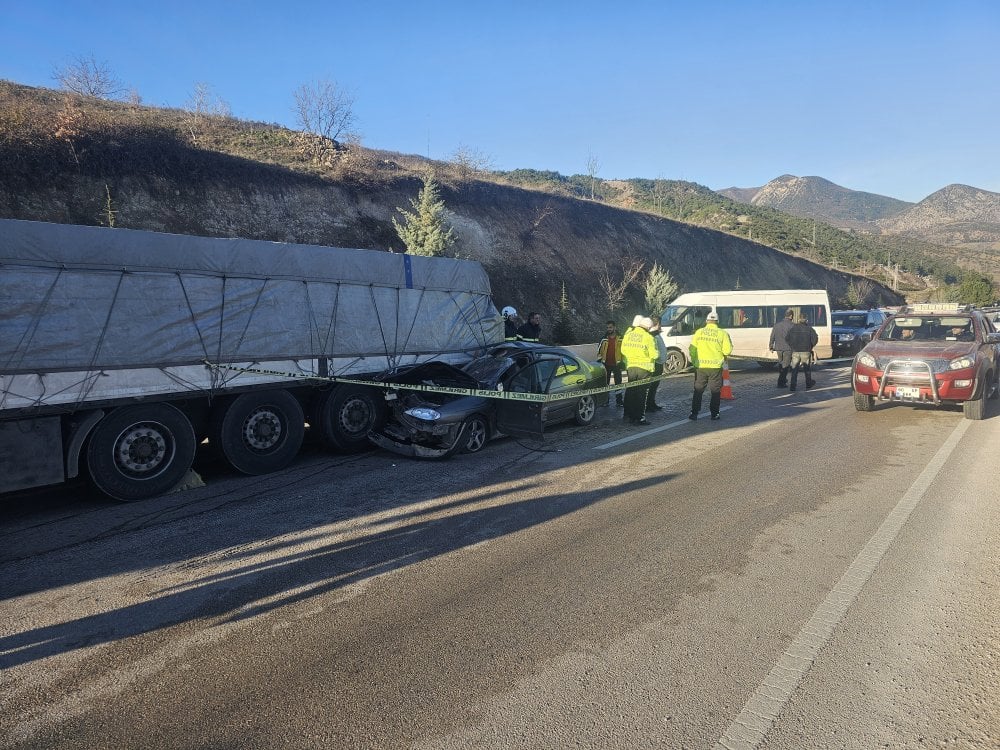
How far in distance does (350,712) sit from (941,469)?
23.8ft

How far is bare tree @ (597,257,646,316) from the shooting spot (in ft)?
103

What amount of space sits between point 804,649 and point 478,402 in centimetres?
519

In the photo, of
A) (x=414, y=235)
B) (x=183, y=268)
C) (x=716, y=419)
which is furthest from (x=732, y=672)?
(x=414, y=235)

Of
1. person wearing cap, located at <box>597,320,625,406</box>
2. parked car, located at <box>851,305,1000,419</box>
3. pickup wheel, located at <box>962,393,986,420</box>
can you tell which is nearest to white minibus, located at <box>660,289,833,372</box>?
person wearing cap, located at <box>597,320,625,406</box>

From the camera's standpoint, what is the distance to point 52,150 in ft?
57.7

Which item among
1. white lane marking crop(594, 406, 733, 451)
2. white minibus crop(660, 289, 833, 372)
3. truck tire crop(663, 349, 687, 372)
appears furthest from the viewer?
white minibus crop(660, 289, 833, 372)

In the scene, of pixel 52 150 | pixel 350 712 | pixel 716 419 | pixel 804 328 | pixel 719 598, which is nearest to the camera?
pixel 350 712

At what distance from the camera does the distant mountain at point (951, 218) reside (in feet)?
403

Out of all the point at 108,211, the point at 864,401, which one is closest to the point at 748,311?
the point at 864,401

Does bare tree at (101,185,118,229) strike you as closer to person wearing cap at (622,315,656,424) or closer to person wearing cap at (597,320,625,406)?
person wearing cap at (597,320,625,406)

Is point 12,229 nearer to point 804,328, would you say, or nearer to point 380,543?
point 380,543

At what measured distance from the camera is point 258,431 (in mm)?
7328

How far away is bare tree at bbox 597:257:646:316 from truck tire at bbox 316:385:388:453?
21911mm

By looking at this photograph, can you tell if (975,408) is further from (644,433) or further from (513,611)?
(513,611)
